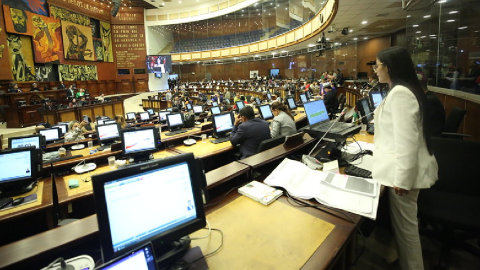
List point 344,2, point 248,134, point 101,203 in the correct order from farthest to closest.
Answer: point 344,2 < point 248,134 < point 101,203

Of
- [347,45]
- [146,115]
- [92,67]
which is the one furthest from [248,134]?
[92,67]

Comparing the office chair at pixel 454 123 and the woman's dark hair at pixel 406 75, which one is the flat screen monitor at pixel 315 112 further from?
the office chair at pixel 454 123

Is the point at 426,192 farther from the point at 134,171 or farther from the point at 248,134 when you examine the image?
the point at 134,171

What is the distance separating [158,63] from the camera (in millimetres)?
21109

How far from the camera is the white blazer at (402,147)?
143 cm

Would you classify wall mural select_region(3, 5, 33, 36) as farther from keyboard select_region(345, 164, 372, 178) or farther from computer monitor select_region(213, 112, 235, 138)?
keyboard select_region(345, 164, 372, 178)

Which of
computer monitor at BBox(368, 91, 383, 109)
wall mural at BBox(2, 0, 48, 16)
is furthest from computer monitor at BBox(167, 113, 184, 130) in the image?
wall mural at BBox(2, 0, 48, 16)

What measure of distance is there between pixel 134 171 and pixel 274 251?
0.72 metres

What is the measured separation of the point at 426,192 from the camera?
2193mm

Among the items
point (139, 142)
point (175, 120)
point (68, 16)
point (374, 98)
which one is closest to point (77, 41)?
point (68, 16)

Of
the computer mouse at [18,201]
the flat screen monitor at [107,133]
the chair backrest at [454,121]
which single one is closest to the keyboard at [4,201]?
the computer mouse at [18,201]

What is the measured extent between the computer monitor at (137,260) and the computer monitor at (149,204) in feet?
0.48

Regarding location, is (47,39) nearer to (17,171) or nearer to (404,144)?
(17,171)

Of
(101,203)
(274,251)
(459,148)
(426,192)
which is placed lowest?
(426,192)
